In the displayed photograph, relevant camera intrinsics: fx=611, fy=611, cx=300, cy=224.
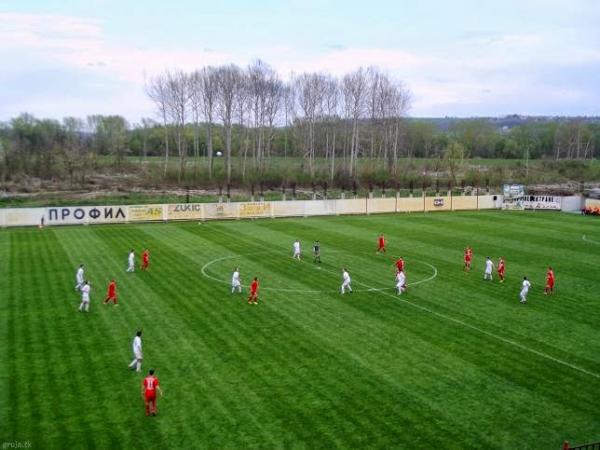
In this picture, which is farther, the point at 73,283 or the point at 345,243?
the point at 345,243

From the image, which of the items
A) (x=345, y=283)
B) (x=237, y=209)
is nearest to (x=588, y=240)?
(x=345, y=283)

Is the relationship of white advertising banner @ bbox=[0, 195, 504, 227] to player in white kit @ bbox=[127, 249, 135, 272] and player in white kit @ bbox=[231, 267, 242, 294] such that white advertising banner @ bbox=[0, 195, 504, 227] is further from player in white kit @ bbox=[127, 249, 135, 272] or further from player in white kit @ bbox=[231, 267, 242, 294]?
player in white kit @ bbox=[231, 267, 242, 294]

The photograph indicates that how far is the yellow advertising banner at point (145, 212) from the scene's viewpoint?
55875mm

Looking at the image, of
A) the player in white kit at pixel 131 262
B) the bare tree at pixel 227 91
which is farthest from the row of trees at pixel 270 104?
the player in white kit at pixel 131 262

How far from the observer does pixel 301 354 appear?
69.9ft

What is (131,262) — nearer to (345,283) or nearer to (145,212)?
(345,283)

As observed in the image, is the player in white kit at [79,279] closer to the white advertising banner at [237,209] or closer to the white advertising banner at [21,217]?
the white advertising banner at [21,217]

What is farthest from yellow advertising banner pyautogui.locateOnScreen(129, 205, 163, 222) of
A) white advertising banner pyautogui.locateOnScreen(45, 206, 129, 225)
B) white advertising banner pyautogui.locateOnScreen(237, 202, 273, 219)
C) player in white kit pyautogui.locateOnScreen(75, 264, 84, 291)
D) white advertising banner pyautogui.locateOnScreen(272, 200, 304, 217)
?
player in white kit pyautogui.locateOnScreen(75, 264, 84, 291)

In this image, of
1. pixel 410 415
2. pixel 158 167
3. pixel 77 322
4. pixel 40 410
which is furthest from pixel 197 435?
pixel 158 167

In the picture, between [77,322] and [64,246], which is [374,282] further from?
[64,246]

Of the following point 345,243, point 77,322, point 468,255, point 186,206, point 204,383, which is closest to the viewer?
point 204,383

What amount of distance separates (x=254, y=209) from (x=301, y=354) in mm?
39944

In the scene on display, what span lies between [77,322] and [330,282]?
13120 mm

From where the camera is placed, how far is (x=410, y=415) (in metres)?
16.7
